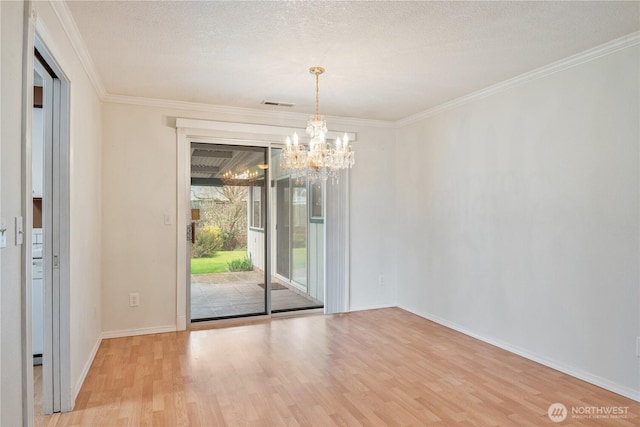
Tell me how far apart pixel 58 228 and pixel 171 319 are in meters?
2.05

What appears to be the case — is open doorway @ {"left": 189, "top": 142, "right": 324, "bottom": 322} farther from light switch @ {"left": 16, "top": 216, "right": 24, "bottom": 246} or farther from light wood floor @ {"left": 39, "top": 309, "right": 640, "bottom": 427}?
light switch @ {"left": 16, "top": 216, "right": 24, "bottom": 246}

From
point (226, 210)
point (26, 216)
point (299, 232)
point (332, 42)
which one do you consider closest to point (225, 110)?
point (226, 210)

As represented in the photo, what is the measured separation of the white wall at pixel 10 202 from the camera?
1.50m

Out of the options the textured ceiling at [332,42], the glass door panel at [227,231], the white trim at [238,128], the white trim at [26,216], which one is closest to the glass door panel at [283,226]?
the glass door panel at [227,231]

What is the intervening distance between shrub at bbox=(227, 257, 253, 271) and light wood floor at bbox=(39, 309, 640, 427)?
2.78ft

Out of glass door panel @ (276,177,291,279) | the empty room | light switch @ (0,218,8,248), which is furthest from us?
glass door panel @ (276,177,291,279)

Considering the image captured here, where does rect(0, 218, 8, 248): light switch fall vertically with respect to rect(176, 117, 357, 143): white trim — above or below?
below

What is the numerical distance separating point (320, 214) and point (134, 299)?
7.95 feet

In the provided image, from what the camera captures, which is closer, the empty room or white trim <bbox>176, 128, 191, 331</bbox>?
the empty room

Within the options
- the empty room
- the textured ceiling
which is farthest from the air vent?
the textured ceiling

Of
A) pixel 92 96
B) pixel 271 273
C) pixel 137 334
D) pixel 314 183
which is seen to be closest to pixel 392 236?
pixel 314 183

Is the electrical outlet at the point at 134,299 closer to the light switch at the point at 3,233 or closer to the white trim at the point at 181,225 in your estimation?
the white trim at the point at 181,225

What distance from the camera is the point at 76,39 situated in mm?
2707

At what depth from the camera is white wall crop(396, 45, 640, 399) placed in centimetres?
283
